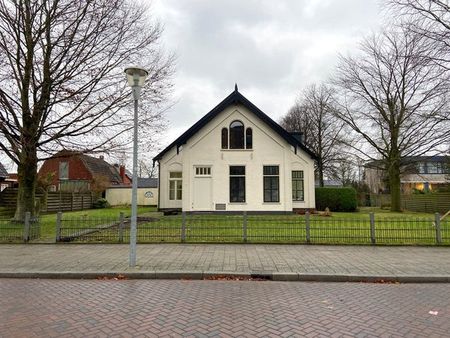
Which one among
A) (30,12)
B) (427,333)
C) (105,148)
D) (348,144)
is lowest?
(427,333)

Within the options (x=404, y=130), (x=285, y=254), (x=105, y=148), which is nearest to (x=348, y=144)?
(x=404, y=130)

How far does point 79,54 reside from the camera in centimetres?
1686

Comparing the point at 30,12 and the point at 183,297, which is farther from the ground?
the point at 30,12

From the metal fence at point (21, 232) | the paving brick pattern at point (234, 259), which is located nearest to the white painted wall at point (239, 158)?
the metal fence at point (21, 232)

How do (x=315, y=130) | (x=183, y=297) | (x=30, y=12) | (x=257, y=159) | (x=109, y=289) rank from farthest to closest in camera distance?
(x=315, y=130) < (x=257, y=159) < (x=30, y=12) < (x=109, y=289) < (x=183, y=297)

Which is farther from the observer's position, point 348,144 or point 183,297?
point 348,144

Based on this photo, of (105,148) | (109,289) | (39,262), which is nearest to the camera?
(109,289)

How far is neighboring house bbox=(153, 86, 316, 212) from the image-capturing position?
23406mm

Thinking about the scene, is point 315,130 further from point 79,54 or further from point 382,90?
point 79,54

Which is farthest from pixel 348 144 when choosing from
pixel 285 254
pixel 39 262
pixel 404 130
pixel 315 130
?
pixel 39 262

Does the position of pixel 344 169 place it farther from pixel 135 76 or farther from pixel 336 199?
pixel 135 76

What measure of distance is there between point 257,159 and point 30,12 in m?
14.5

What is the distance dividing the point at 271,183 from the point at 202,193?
14.8 feet

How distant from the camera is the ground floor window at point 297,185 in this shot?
24969mm
